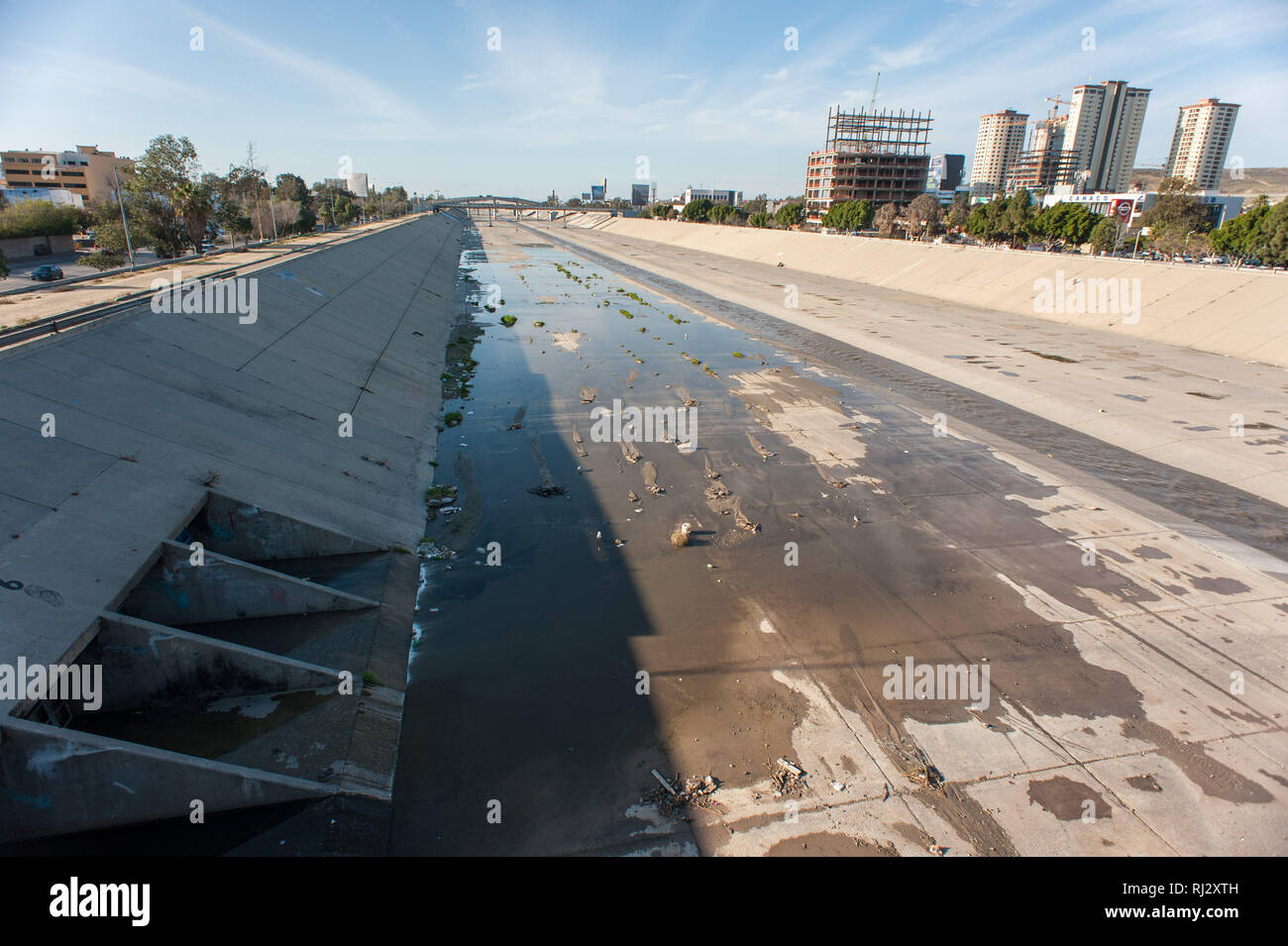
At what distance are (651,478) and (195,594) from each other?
31.1 ft

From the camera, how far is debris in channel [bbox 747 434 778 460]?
1731cm

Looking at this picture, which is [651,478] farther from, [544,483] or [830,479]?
[830,479]

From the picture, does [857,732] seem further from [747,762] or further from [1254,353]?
[1254,353]

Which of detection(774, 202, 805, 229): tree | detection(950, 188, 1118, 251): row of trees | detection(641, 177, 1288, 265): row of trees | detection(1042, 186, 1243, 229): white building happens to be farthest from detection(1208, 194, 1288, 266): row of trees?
detection(774, 202, 805, 229): tree

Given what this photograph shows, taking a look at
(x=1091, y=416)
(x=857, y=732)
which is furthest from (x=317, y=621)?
(x=1091, y=416)

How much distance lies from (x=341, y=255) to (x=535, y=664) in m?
36.3

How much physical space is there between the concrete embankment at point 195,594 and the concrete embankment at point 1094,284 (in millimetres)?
37972

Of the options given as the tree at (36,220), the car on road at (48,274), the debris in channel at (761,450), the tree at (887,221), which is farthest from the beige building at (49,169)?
the debris in channel at (761,450)

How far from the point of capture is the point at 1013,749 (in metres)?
7.95

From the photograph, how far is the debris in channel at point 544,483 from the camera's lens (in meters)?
14.9

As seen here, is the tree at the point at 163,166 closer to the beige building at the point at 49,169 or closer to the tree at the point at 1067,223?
the tree at the point at 1067,223

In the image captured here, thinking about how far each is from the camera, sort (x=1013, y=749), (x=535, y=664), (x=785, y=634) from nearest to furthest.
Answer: (x=1013, y=749) < (x=535, y=664) < (x=785, y=634)

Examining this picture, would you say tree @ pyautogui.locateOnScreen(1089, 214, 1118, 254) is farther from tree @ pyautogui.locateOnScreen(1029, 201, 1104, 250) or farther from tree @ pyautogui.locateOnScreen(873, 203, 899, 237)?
tree @ pyautogui.locateOnScreen(873, 203, 899, 237)

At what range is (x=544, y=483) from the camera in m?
15.4
